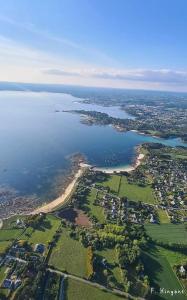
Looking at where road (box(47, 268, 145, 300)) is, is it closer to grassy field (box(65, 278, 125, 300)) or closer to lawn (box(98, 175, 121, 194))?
grassy field (box(65, 278, 125, 300))

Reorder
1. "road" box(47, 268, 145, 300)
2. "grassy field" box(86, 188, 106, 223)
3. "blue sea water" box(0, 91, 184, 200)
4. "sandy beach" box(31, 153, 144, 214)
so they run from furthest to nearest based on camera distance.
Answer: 1. "blue sea water" box(0, 91, 184, 200)
2. "sandy beach" box(31, 153, 144, 214)
3. "grassy field" box(86, 188, 106, 223)
4. "road" box(47, 268, 145, 300)

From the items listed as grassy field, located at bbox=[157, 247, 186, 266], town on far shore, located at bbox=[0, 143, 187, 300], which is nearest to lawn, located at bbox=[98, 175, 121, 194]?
town on far shore, located at bbox=[0, 143, 187, 300]

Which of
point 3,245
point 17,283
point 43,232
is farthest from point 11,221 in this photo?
point 17,283

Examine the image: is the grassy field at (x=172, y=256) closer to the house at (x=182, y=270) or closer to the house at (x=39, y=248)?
the house at (x=182, y=270)

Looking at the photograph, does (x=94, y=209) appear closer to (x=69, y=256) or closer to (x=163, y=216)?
(x=163, y=216)

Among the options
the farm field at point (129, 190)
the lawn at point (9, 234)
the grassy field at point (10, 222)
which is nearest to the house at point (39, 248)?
the lawn at point (9, 234)

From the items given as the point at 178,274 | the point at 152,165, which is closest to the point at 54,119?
the point at 152,165

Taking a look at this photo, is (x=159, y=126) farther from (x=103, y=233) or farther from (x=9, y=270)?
(x=9, y=270)
